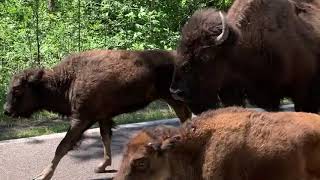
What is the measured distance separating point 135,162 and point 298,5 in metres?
3.91

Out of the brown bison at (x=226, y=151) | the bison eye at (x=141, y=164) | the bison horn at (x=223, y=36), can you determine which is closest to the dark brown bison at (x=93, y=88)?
the bison horn at (x=223, y=36)

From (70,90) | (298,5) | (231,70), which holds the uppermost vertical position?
(298,5)

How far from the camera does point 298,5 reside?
8062 millimetres

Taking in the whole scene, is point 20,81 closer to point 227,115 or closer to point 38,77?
point 38,77

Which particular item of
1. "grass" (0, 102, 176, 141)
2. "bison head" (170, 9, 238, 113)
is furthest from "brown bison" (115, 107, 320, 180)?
"grass" (0, 102, 176, 141)

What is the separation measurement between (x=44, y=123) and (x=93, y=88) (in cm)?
271

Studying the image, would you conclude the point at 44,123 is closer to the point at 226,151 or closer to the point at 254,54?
the point at 254,54

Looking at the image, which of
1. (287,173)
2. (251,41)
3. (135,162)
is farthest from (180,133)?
(251,41)

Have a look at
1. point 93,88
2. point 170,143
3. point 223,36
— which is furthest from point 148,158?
point 93,88

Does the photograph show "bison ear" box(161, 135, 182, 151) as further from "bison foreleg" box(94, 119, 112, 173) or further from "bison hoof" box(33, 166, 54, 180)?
"bison foreleg" box(94, 119, 112, 173)

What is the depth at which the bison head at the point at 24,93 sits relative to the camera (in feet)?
25.9

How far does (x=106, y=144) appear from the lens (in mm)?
8102

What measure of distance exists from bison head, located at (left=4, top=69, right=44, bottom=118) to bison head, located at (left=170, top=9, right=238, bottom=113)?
1866mm

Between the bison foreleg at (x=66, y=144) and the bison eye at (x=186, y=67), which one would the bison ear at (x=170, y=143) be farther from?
the bison foreleg at (x=66, y=144)
